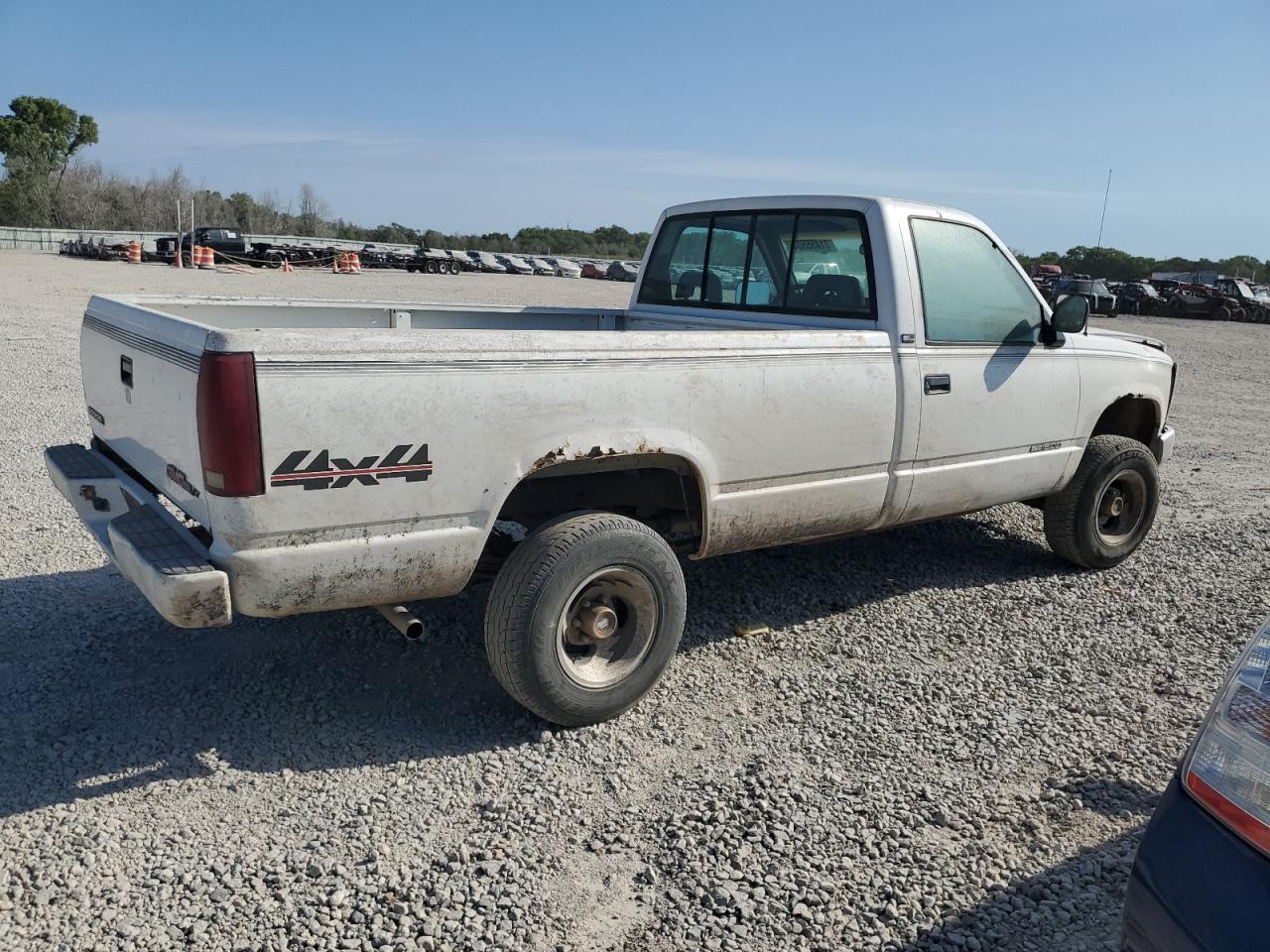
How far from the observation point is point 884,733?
3898 mm

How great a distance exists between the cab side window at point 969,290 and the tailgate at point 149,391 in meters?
3.21

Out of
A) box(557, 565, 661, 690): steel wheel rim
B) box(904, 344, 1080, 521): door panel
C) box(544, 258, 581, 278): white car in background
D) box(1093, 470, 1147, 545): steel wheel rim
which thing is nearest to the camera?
box(557, 565, 661, 690): steel wheel rim

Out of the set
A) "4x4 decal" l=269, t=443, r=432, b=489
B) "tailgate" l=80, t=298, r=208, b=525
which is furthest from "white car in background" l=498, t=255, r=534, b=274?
"4x4 decal" l=269, t=443, r=432, b=489

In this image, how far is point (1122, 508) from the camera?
6070 millimetres

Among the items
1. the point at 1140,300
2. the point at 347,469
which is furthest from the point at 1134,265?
the point at 347,469

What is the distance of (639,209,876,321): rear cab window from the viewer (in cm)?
483

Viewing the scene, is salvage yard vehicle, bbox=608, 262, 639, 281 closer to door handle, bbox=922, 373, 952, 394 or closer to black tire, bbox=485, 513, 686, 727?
door handle, bbox=922, 373, 952, 394

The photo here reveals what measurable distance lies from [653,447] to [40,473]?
5.27 metres

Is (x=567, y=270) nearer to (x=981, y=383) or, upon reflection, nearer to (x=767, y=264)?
(x=767, y=264)

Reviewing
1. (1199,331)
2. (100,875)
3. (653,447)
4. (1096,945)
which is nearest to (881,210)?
(653,447)

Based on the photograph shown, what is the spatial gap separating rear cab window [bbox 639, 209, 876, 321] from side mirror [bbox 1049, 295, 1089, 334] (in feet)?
3.82

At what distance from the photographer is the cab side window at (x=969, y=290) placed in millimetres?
4797

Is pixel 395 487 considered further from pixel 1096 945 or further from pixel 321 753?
pixel 1096 945

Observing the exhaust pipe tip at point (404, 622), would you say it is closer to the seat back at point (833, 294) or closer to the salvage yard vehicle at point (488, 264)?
the seat back at point (833, 294)
